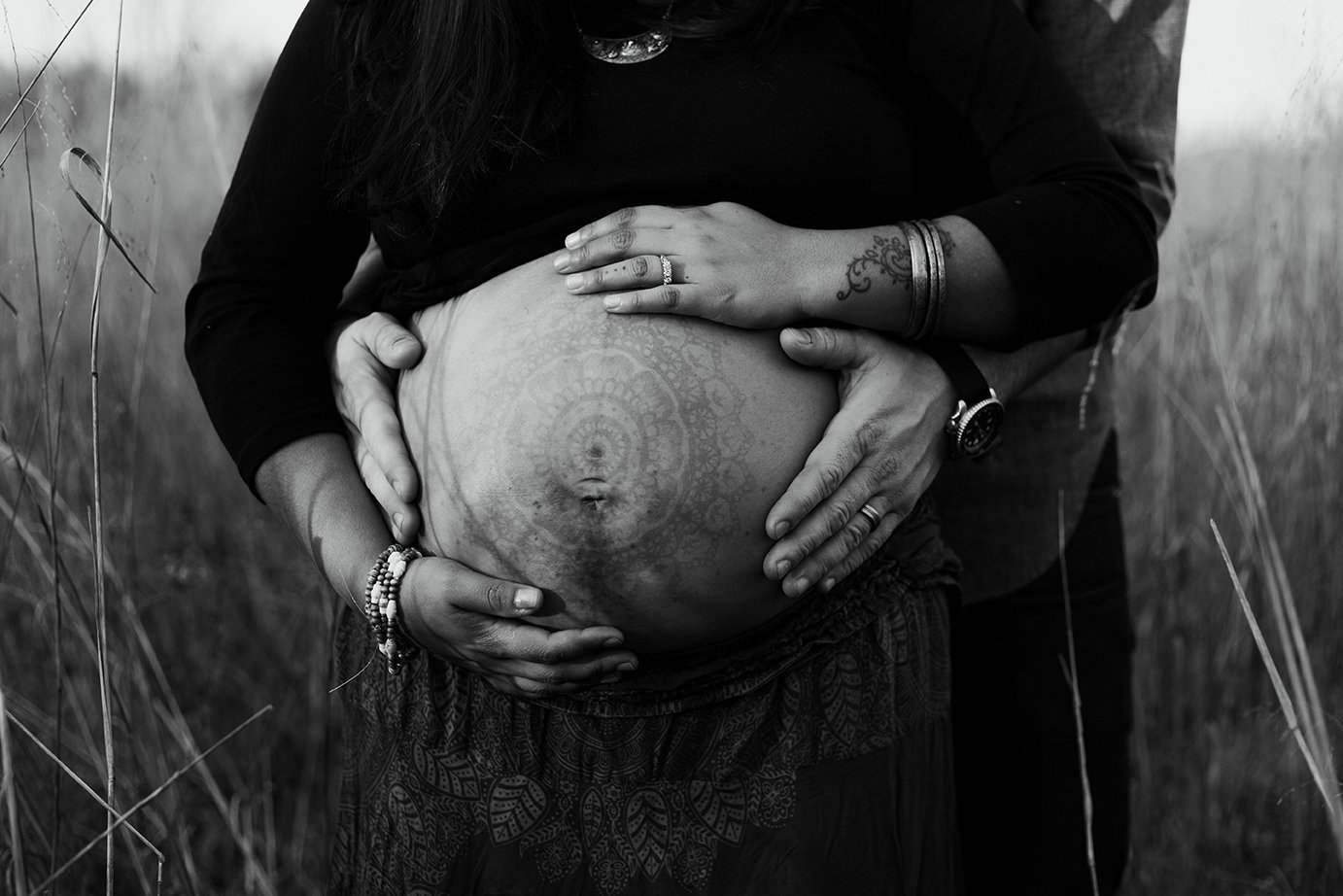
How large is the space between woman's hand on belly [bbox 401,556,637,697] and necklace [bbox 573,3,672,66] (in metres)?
0.63

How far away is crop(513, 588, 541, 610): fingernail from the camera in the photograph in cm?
113

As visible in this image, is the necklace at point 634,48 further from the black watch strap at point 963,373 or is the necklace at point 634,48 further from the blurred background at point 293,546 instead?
the blurred background at point 293,546

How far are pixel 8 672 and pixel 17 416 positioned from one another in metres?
0.59

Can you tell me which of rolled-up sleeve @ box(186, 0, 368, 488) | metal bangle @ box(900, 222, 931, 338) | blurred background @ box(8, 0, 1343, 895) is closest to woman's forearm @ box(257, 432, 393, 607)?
rolled-up sleeve @ box(186, 0, 368, 488)

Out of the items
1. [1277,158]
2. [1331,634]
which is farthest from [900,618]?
[1277,158]

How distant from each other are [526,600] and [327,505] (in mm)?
315

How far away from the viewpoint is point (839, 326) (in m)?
1.24

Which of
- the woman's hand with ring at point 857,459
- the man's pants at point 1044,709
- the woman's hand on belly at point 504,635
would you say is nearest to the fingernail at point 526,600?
the woman's hand on belly at point 504,635

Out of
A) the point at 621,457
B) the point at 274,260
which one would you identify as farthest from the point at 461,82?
the point at 621,457

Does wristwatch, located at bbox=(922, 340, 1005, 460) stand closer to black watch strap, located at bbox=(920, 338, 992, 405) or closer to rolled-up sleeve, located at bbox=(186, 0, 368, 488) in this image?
black watch strap, located at bbox=(920, 338, 992, 405)

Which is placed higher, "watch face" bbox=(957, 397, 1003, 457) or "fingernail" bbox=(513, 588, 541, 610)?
"watch face" bbox=(957, 397, 1003, 457)

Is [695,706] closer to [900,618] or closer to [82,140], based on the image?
[900,618]

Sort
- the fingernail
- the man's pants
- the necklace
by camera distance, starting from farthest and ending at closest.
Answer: the man's pants < the necklace < the fingernail

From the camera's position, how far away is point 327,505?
50.4 inches
